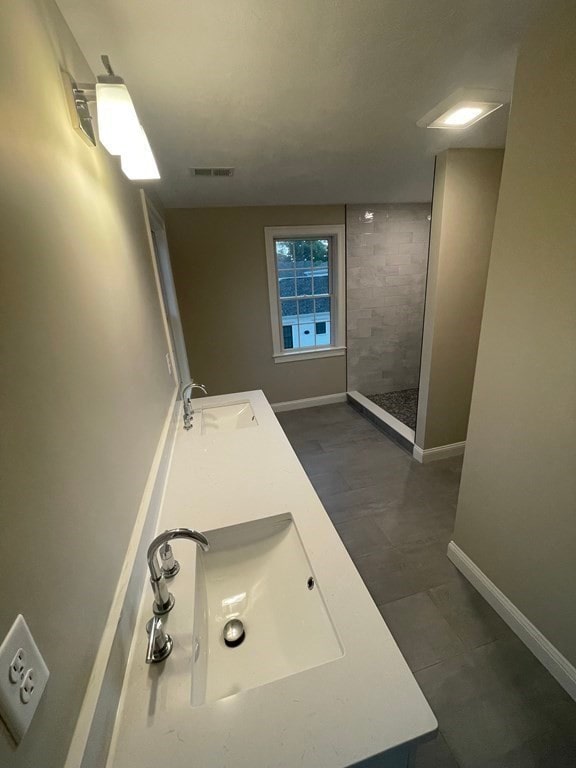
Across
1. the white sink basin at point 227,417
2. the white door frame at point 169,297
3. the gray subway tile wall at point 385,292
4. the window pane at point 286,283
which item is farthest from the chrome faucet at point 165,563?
the gray subway tile wall at point 385,292

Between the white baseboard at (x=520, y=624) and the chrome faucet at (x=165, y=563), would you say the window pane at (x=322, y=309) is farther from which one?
the chrome faucet at (x=165, y=563)

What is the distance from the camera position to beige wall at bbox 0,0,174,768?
1.54 ft

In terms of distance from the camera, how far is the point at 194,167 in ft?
6.63

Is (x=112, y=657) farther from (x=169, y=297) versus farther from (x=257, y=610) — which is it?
(x=169, y=297)

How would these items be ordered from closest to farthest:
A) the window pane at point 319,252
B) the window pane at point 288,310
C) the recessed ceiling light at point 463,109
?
the recessed ceiling light at point 463,109 → the window pane at point 319,252 → the window pane at point 288,310

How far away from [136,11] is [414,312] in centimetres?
370

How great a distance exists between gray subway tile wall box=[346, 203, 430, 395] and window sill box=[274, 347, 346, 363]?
0.17 m

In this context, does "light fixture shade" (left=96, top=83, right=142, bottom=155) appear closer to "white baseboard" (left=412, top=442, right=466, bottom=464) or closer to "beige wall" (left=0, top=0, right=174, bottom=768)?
"beige wall" (left=0, top=0, right=174, bottom=768)

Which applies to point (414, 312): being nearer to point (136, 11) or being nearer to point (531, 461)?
point (531, 461)

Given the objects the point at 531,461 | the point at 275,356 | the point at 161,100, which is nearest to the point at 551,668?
the point at 531,461

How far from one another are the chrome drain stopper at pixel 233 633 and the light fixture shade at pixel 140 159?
1.47 meters

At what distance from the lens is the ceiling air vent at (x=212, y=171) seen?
2078 mm

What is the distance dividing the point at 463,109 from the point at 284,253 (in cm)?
222

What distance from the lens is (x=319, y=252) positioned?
3605 mm
